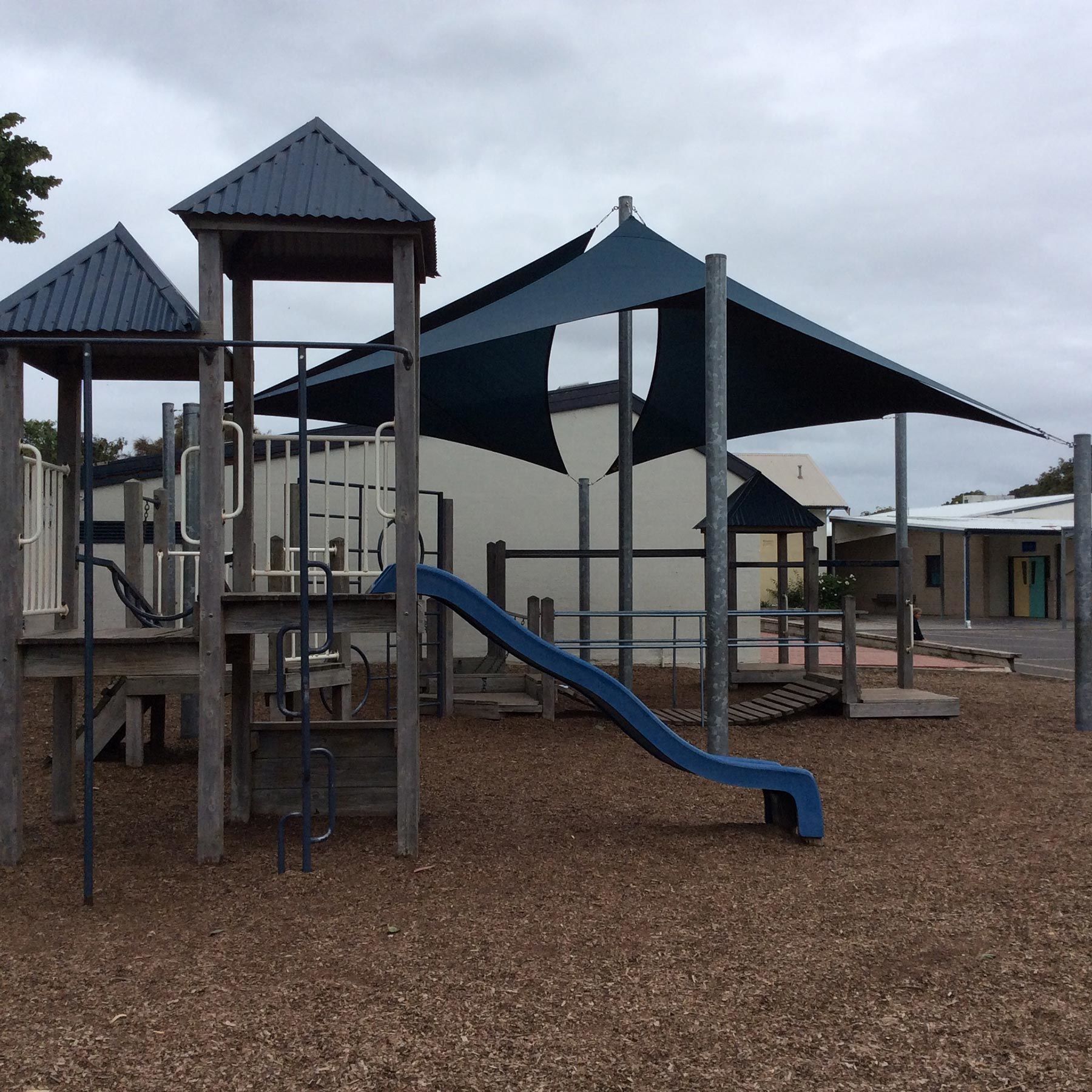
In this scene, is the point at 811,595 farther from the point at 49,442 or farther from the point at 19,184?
the point at 49,442

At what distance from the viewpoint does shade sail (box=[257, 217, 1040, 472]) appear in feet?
27.9

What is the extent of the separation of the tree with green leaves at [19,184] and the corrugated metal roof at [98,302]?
9629 mm

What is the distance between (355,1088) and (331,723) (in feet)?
11.9

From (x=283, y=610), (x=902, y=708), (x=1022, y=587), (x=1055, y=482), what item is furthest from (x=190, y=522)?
(x=1055, y=482)

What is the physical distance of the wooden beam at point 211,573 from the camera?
553cm

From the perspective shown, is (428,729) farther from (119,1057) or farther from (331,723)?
(119,1057)

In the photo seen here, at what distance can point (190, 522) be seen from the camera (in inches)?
441

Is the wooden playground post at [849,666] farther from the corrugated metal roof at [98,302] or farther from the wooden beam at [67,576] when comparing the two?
the corrugated metal roof at [98,302]

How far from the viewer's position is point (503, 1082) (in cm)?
316

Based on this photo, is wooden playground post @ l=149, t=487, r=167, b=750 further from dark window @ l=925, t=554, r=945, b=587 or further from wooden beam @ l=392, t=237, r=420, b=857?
dark window @ l=925, t=554, r=945, b=587

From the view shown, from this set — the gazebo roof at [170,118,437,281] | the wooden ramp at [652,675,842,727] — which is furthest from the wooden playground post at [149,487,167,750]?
the wooden ramp at [652,675,842,727]

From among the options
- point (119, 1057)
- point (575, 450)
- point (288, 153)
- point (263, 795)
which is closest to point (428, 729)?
point (263, 795)

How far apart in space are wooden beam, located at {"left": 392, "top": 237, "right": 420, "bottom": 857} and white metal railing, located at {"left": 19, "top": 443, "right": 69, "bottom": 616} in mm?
1970

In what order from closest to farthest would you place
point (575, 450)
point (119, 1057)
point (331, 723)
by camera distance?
point (119, 1057), point (331, 723), point (575, 450)
